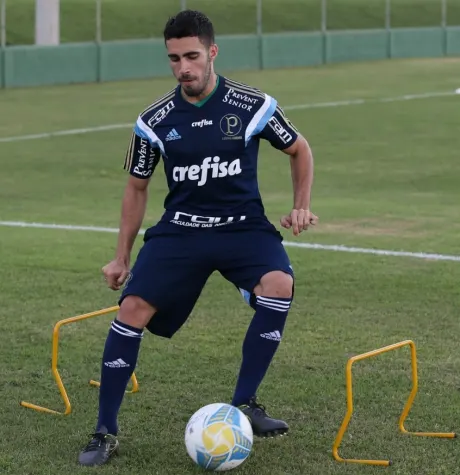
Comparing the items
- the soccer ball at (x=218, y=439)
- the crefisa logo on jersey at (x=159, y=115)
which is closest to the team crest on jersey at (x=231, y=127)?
the crefisa logo on jersey at (x=159, y=115)

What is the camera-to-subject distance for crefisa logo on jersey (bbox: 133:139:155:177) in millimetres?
6059

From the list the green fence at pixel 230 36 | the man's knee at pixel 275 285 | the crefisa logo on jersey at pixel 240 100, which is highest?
the green fence at pixel 230 36

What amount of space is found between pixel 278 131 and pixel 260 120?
4.1 inches

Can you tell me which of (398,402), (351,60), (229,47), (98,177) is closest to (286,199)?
(98,177)

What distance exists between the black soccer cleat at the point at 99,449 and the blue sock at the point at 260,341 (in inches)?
25.2

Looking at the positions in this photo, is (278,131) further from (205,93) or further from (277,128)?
(205,93)

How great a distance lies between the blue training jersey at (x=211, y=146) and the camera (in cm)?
594

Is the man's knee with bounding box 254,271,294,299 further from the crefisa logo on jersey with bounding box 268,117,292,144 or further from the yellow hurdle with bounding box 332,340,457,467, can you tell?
the crefisa logo on jersey with bounding box 268,117,292,144

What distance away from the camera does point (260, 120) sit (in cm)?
598

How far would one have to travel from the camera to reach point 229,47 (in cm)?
3528

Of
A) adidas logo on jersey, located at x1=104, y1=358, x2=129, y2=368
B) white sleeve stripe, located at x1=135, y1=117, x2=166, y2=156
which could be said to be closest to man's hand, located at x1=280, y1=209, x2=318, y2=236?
white sleeve stripe, located at x1=135, y1=117, x2=166, y2=156

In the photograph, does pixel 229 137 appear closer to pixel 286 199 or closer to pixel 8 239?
pixel 8 239

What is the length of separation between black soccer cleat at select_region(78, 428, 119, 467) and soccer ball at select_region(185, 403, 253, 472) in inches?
16.6

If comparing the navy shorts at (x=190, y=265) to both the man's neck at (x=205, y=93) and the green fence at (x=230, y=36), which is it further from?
the green fence at (x=230, y=36)
